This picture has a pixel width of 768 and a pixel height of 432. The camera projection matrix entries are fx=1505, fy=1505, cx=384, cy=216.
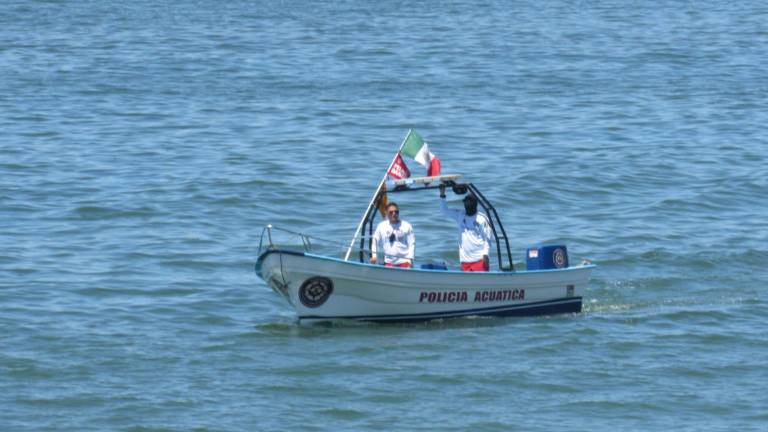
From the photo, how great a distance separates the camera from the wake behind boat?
872 inches

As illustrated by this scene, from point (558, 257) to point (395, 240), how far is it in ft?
9.29

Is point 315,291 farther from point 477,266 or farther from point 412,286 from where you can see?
point 477,266

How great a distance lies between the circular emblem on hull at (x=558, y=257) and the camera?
2409 cm

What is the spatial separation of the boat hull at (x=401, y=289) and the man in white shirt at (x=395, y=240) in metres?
0.62

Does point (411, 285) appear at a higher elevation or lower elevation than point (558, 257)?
lower

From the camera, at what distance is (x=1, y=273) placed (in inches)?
1043

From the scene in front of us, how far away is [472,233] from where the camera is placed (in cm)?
2344

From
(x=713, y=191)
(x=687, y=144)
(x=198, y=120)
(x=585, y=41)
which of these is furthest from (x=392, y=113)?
(x=585, y=41)

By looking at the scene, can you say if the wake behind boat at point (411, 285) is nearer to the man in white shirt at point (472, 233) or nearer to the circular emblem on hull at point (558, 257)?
the circular emblem on hull at point (558, 257)

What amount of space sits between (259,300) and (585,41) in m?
32.6

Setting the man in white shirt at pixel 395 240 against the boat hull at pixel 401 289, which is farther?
the man in white shirt at pixel 395 240

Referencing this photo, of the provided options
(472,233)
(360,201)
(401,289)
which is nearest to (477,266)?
(472,233)

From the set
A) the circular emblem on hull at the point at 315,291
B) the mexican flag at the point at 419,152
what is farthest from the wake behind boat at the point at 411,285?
the mexican flag at the point at 419,152

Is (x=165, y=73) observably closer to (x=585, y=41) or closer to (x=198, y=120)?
(x=198, y=120)
